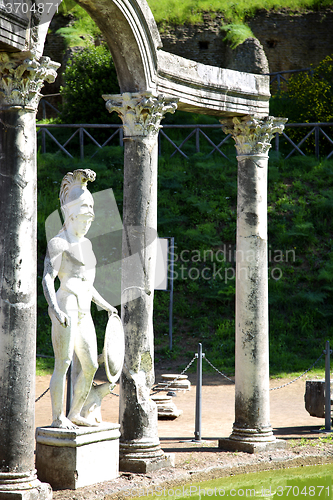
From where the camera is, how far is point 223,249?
17.5 metres

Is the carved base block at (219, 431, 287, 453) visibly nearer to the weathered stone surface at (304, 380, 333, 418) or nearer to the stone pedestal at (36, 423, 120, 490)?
the weathered stone surface at (304, 380, 333, 418)

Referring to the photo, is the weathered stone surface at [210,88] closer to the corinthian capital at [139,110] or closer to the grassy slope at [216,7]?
the corinthian capital at [139,110]

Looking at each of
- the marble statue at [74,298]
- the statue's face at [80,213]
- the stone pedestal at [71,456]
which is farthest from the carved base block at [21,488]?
the statue's face at [80,213]

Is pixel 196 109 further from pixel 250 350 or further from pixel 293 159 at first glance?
pixel 293 159

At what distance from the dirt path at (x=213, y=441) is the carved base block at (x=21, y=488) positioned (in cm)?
32

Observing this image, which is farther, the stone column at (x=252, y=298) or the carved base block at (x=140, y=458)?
the stone column at (x=252, y=298)

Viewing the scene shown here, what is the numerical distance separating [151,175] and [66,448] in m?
2.79

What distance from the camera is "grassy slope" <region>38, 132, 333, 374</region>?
15.2 meters

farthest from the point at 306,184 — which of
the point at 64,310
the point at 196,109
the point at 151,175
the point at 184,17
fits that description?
the point at 64,310

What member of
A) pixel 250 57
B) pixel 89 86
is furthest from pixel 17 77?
pixel 250 57

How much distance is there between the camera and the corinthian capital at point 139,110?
20.7 ft

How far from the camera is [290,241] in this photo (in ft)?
57.2

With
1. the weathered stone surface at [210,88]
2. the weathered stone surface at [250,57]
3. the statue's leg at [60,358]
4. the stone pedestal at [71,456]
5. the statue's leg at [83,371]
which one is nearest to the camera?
the stone pedestal at [71,456]

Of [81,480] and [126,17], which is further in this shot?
[126,17]
